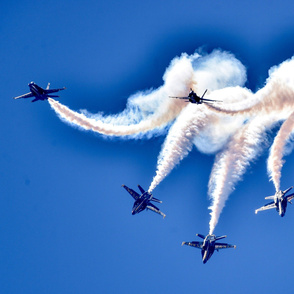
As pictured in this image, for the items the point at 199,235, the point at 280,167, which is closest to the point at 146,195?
the point at 199,235

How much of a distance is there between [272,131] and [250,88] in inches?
255

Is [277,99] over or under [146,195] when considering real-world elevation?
over

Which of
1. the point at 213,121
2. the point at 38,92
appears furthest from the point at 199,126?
the point at 38,92

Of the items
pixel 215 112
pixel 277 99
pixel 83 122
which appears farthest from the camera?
pixel 83 122

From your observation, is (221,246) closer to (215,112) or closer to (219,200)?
(219,200)

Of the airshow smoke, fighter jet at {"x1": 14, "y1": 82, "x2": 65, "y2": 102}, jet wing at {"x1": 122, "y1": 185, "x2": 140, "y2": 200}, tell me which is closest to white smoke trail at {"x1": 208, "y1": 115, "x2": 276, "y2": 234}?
the airshow smoke

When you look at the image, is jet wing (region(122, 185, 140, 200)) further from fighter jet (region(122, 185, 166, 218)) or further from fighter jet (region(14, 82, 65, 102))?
fighter jet (region(14, 82, 65, 102))

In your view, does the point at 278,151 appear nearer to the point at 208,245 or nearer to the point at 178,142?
the point at 178,142

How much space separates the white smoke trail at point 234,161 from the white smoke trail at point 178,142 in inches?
204

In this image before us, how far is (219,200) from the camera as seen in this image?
61.3 metres

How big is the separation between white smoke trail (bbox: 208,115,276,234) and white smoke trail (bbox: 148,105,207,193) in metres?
5.17

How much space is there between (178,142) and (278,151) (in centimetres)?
1352

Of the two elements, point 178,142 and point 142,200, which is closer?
point 178,142

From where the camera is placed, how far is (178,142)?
202 ft
